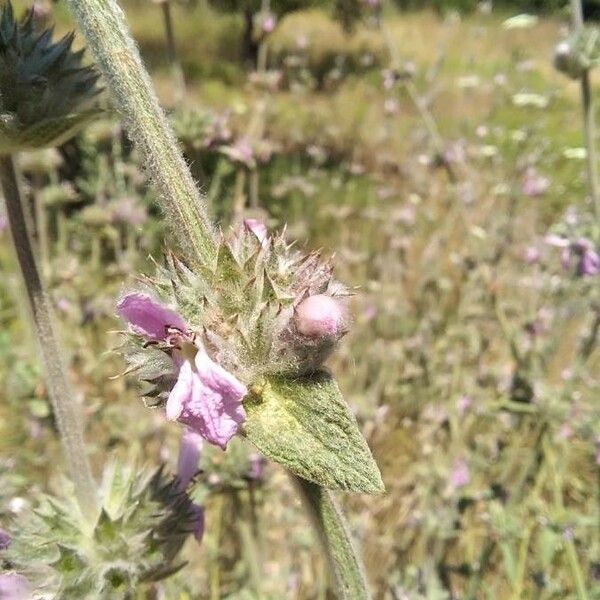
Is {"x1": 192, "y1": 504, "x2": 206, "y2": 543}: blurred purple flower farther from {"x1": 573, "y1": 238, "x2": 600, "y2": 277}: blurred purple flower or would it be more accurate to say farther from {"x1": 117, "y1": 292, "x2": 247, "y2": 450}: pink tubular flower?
{"x1": 573, "y1": 238, "x2": 600, "y2": 277}: blurred purple flower

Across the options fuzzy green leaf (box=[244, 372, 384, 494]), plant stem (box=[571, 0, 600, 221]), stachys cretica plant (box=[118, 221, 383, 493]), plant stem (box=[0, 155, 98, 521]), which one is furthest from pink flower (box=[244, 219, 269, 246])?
plant stem (box=[571, 0, 600, 221])

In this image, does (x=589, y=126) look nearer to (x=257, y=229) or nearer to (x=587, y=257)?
(x=587, y=257)

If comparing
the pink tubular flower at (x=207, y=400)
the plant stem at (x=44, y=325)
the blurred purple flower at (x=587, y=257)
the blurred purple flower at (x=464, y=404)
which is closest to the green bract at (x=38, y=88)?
the plant stem at (x=44, y=325)

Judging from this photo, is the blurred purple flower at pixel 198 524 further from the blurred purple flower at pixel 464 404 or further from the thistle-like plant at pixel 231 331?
the blurred purple flower at pixel 464 404

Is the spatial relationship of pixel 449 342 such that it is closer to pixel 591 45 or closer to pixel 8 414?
pixel 591 45

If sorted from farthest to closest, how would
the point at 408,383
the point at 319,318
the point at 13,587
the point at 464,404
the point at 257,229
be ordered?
1. the point at 408,383
2. the point at 464,404
3. the point at 13,587
4. the point at 257,229
5. the point at 319,318

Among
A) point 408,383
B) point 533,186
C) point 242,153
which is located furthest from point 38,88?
point 533,186
